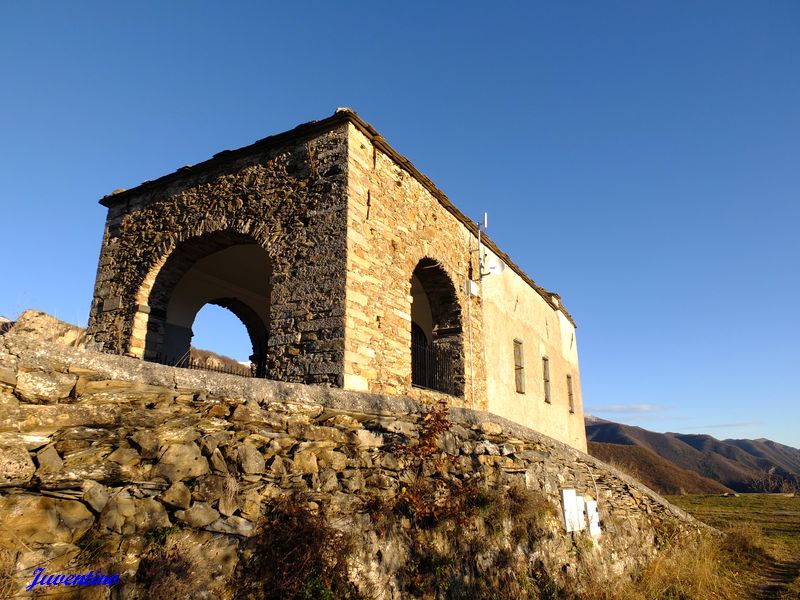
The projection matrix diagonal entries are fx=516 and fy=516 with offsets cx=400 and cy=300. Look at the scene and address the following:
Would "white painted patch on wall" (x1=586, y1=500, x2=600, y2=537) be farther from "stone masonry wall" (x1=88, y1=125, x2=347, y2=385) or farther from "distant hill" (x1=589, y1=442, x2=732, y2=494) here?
"distant hill" (x1=589, y1=442, x2=732, y2=494)

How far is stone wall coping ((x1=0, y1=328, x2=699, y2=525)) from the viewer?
136 inches

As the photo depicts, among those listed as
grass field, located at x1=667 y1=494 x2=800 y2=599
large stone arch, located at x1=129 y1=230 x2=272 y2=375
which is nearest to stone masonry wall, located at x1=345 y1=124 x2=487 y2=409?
large stone arch, located at x1=129 y1=230 x2=272 y2=375

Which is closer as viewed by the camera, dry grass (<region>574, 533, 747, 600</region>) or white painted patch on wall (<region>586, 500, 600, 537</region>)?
dry grass (<region>574, 533, 747, 600</region>)

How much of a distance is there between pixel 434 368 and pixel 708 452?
7124 cm

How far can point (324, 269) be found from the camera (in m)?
7.01

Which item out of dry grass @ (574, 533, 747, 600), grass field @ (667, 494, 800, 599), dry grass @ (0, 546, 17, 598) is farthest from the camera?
grass field @ (667, 494, 800, 599)

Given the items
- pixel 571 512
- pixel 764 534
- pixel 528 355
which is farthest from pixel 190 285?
pixel 764 534

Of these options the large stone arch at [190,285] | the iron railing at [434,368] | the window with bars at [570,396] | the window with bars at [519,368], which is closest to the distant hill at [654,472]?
the window with bars at [570,396]

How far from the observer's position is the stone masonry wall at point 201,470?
2955 mm

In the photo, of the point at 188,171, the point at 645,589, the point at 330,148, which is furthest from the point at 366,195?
the point at 645,589

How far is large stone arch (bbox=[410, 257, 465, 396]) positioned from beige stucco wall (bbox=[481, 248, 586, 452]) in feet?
2.86

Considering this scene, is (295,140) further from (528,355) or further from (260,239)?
(528,355)

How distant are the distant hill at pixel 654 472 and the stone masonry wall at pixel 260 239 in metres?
22.5

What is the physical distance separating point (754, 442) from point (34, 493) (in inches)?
4468
